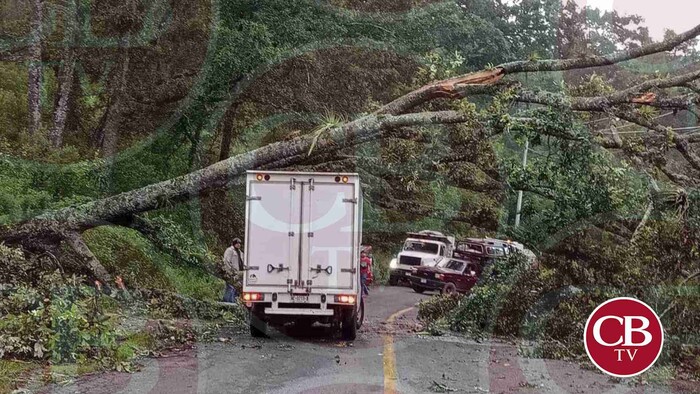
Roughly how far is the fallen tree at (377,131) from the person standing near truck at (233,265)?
61.8 inches

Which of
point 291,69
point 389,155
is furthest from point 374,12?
point 389,155

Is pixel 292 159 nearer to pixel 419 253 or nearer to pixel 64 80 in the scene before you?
pixel 64 80

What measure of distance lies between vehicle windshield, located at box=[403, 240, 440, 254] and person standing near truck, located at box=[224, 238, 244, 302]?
56.5ft

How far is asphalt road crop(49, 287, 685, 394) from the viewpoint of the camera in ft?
29.4

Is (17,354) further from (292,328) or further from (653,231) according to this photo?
(653,231)

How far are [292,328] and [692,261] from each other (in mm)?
7296

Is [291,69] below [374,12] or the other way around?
below

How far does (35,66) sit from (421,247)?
17.9 metres

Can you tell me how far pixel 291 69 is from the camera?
23344 mm

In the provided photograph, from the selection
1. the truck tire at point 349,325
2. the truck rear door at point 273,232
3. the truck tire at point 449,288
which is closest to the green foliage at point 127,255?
the truck rear door at point 273,232

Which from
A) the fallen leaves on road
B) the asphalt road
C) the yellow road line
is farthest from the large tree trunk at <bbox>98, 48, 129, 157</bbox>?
the fallen leaves on road

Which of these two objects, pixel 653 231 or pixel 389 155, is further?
pixel 389 155

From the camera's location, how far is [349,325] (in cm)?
1395

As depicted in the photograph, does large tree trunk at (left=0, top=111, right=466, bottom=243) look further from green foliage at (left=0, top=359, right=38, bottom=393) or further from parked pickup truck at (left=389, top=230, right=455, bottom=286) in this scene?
parked pickup truck at (left=389, top=230, right=455, bottom=286)
